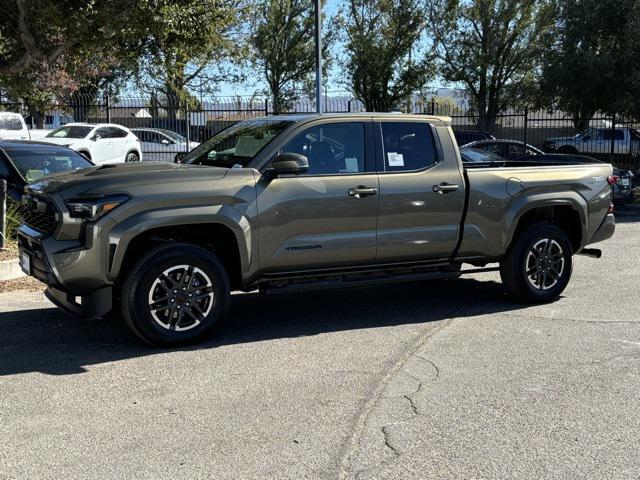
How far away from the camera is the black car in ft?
33.4

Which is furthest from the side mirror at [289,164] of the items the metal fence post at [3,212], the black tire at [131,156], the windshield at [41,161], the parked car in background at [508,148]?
the black tire at [131,156]

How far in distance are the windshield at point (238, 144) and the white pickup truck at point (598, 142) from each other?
20369mm

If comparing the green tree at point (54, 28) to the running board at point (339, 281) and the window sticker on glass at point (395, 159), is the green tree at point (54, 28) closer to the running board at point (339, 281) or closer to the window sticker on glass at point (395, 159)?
the window sticker on glass at point (395, 159)

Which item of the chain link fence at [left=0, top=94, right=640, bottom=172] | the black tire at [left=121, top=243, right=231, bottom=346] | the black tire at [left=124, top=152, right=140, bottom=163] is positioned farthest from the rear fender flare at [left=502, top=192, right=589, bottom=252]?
the black tire at [left=124, top=152, right=140, bottom=163]

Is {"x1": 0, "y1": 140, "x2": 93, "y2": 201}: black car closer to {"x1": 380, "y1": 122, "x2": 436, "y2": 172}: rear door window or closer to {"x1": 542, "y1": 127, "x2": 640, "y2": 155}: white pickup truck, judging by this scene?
{"x1": 380, "y1": 122, "x2": 436, "y2": 172}: rear door window

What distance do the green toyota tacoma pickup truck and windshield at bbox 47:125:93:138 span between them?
1670cm

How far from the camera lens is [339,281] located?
6.34 m

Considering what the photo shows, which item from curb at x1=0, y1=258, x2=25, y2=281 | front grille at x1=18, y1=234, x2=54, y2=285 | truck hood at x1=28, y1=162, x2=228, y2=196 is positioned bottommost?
curb at x1=0, y1=258, x2=25, y2=281

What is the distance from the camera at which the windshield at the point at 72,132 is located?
73.2 ft

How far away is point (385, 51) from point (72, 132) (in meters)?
18.1

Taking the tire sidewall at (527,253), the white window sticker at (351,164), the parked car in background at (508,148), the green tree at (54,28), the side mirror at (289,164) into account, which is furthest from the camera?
the parked car in background at (508,148)

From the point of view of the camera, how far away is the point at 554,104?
22.2m

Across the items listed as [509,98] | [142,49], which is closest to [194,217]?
[142,49]

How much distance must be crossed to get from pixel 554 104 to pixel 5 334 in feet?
64.0
